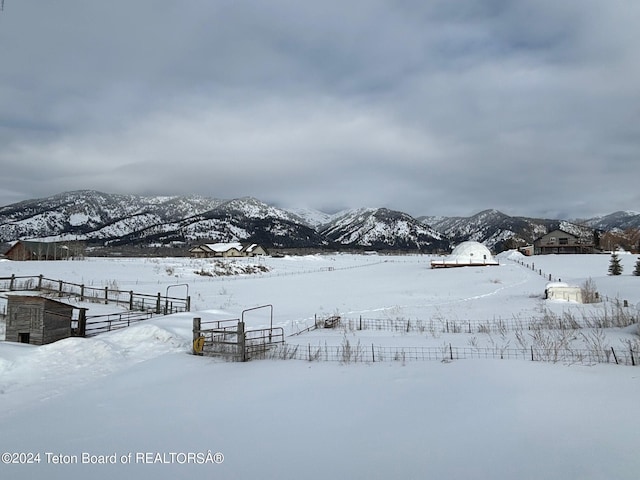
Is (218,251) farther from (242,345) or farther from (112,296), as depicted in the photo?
(242,345)

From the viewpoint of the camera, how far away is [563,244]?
3600 inches

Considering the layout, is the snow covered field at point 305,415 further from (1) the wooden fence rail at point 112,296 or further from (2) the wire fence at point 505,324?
(1) the wooden fence rail at point 112,296

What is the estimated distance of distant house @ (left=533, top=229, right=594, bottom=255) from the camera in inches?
3558

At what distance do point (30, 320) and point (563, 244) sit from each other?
10364cm

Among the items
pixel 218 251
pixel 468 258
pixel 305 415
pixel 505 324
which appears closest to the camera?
pixel 305 415

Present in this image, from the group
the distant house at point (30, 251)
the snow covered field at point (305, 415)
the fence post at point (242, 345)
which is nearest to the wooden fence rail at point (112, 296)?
the snow covered field at point (305, 415)

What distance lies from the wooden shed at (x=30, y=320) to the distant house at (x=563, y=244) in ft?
337

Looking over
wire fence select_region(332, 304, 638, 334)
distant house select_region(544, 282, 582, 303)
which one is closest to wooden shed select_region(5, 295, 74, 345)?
wire fence select_region(332, 304, 638, 334)

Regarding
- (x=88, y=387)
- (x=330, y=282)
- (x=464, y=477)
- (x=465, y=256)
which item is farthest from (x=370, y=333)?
(x=465, y=256)

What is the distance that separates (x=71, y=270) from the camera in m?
45.1

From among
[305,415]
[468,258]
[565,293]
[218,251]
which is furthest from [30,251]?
[565,293]

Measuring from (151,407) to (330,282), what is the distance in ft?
138

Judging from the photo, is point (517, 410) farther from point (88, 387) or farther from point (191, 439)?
point (88, 387)

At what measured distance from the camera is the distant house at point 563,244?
90.4 metres
